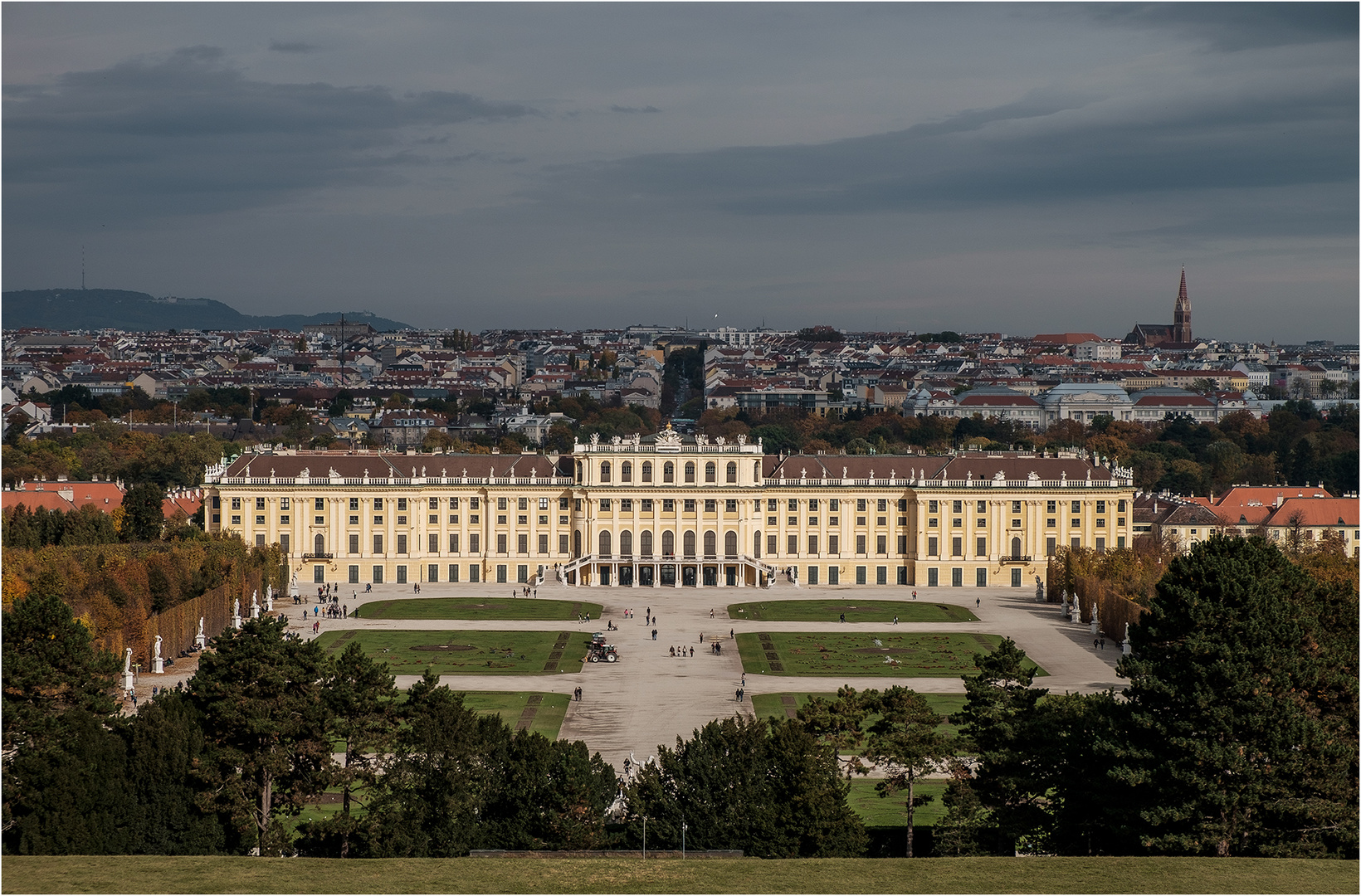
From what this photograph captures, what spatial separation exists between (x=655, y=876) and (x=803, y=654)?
44.5 m

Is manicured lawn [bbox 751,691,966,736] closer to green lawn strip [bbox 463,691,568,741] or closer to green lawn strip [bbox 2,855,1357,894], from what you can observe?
green lawn strip [bbox 463,691,568,741]

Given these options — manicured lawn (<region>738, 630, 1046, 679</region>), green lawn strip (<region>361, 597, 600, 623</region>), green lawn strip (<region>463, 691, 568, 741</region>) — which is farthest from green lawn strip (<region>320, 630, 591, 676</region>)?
manicured lawn (<region>738, 630, 1046, 679</region>)

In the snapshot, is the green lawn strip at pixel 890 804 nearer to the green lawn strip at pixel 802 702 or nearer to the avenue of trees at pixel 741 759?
the avenue of trees at pixel 741 759

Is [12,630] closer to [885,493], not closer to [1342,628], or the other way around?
Answer: [1342,628]

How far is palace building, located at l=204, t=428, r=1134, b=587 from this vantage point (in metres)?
114

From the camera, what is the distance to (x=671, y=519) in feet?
380

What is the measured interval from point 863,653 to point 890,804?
92.1 ft

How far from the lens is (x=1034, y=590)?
11306 centimetres

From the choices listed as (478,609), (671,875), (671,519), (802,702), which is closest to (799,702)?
(802,702)

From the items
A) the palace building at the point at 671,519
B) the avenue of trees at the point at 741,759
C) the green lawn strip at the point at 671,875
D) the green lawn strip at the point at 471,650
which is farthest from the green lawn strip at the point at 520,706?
the palace building at the point at 671,519

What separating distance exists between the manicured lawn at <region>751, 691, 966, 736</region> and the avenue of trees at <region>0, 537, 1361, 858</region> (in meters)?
16.9

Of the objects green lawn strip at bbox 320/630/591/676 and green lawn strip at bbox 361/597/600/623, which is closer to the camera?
green lawn strip at bbox 320/630/591/676

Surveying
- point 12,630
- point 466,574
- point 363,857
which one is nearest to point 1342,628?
point 363,857

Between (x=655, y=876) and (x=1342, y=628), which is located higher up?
(x=1342, y=628)
